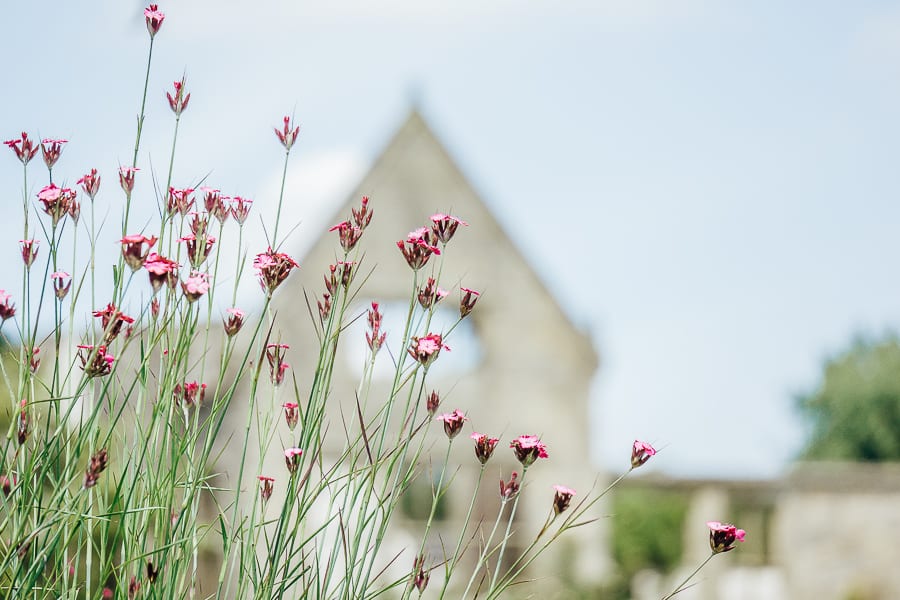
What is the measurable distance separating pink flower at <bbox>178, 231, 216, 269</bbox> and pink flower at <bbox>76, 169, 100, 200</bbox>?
0.22 metres

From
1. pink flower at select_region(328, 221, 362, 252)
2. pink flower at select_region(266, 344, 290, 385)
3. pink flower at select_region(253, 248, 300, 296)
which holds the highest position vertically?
pink flower at select_region(328, 221, 362, 252)

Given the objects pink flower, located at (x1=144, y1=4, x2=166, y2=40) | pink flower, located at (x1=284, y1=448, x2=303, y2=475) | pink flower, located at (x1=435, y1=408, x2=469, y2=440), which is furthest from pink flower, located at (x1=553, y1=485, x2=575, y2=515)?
pink flower, located at (x1=144, y1=4, x2=166, y2=40)

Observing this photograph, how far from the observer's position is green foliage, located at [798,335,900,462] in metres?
32.8

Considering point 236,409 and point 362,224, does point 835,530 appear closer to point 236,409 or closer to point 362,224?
point 236,409

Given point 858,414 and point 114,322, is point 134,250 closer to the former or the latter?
point 114,322

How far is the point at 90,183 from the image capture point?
7.13 ft

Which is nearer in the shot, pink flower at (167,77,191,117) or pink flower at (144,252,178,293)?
pink flower at (144,252,178,293)

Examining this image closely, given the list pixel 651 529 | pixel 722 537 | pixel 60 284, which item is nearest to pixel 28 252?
pixel 60 284

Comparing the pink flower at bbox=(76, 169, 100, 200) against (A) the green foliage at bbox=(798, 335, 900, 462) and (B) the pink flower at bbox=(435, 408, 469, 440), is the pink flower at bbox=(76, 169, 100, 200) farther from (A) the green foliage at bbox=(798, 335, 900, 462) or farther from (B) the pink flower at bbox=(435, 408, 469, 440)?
(A) the green foliage at bbox=(798, 335, 900, 462)

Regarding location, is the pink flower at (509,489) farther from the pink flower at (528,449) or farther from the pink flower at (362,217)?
the pink flower at (362,217)

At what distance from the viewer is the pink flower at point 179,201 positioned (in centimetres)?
210

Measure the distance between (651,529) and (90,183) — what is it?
2032 centimetres

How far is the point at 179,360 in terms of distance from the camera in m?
1.97

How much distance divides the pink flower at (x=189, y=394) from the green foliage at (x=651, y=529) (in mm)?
19651
